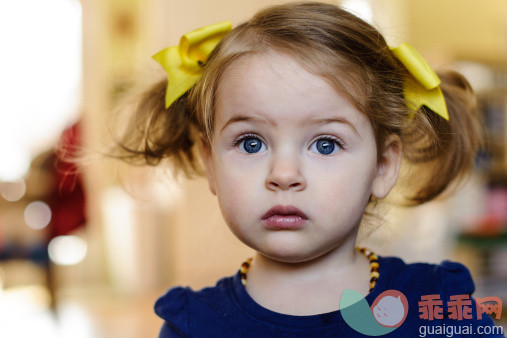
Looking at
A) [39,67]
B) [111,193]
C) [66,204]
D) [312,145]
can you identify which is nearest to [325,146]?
[312,145]

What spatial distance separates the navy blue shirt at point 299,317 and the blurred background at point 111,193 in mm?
1138

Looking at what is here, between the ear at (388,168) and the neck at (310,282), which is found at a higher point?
the ear at (388,168)

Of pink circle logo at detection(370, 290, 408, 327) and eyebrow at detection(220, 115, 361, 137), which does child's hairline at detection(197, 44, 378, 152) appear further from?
pink circle logo at detection(370, 290, 408, 327)

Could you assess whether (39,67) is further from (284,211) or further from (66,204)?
(284,211)

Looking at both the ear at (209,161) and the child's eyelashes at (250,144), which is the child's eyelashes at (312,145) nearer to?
the child's eyelashes at (250,144)

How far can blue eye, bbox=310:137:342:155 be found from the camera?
0.78 m

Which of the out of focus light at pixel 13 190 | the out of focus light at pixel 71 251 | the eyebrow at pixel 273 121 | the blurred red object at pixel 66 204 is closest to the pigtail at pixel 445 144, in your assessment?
the eyebrow at pixel 273 121

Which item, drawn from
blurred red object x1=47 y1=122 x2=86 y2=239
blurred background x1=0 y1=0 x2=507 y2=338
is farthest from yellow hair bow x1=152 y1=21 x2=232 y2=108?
blurred red object x1=47 y1=122 x2=86 y2=239

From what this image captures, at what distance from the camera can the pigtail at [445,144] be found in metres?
0.94

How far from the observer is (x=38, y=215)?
284 centimetres

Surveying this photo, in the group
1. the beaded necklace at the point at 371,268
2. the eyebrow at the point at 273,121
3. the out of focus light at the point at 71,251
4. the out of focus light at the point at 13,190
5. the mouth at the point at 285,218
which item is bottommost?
the out of focus light at the point at 71,251

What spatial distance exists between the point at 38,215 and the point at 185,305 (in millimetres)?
2191

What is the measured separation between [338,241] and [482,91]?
2707 millimetres

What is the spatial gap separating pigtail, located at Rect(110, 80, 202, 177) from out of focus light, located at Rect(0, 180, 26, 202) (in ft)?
6.36
